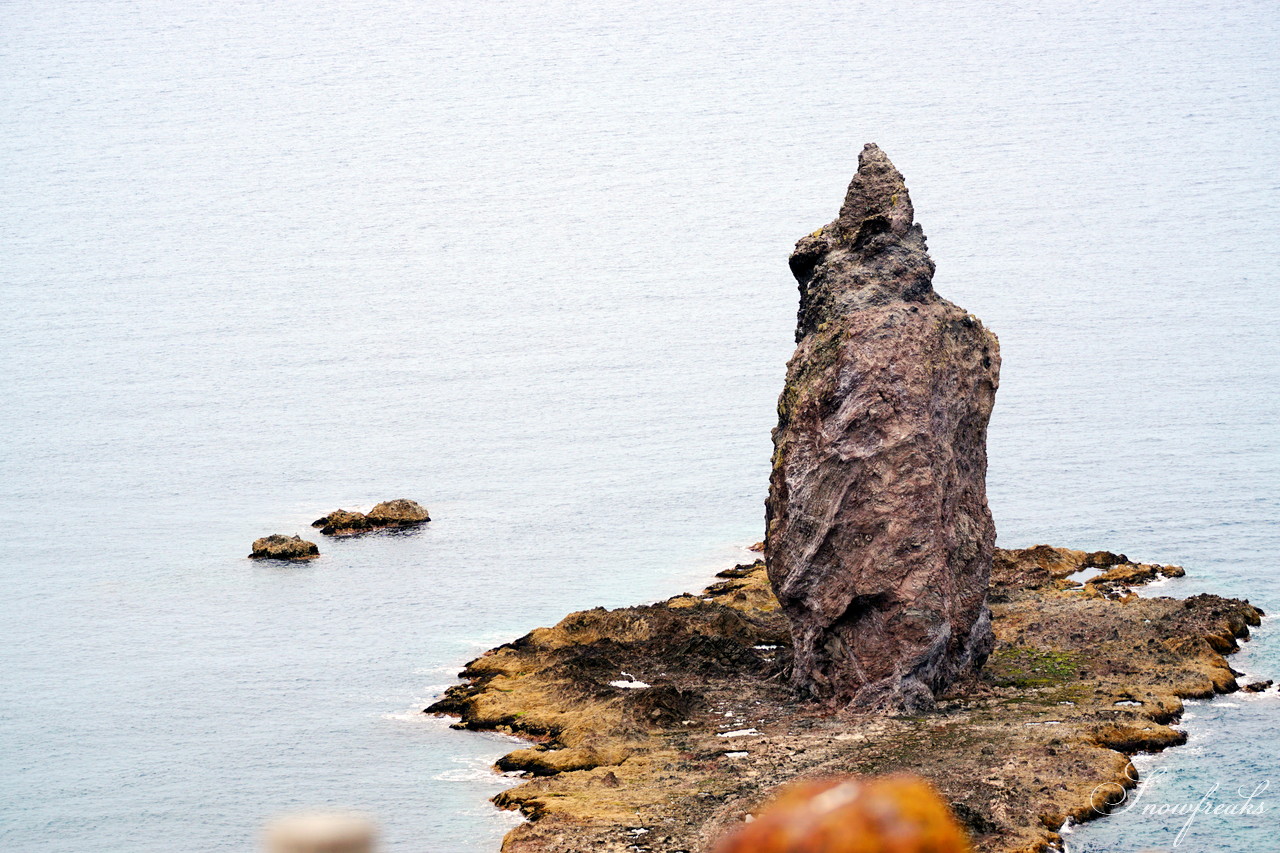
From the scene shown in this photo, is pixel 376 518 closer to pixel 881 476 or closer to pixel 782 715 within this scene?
pixel 782 715

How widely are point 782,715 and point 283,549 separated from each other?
1504 inches

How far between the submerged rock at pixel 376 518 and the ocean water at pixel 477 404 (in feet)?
4.76

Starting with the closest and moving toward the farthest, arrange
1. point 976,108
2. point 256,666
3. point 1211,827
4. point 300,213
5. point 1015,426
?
1. point 1211,827
2. point 256,666
3. point 1015,426
4. point 300,213
5. point 976,108

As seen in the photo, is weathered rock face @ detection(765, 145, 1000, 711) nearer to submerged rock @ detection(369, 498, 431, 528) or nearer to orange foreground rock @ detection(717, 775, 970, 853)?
submerged rock @ detection(369, 498, 431, 528)

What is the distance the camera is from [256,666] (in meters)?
62.1

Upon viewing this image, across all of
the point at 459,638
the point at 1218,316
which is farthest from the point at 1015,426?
the point at 459,638

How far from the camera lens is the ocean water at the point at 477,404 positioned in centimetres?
5272

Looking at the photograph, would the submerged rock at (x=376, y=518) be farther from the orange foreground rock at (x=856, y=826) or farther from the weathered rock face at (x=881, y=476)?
the orange foreground rock at (x=856, y=826)

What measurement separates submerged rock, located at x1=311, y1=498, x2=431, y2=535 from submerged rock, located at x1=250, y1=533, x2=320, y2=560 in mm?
3694

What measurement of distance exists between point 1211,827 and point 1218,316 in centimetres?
8725

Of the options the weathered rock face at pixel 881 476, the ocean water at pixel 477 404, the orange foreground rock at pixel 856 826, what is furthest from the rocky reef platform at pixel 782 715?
the orange foreground rock at pixel 856 826

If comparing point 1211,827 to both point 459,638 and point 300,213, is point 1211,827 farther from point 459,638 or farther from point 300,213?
point 300,213

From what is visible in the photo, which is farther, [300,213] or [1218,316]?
[300,213]

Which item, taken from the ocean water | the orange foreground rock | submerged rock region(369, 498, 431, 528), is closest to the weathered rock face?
the ocean water
